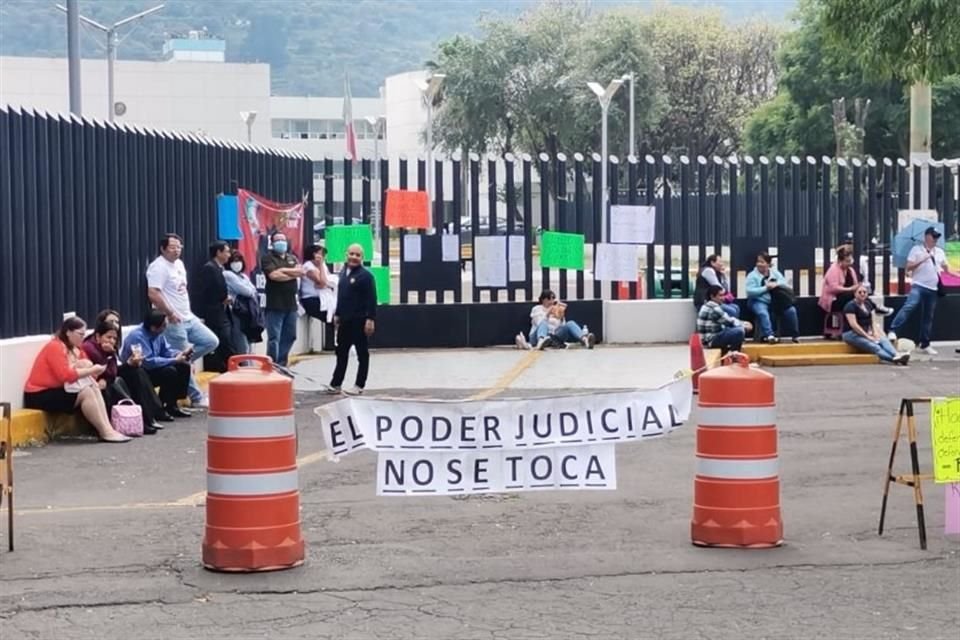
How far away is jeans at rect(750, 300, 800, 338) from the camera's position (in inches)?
846

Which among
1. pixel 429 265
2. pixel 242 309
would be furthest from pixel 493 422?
pixel 429 265

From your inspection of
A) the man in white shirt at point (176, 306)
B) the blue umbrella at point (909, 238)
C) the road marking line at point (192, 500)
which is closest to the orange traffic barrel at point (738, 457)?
the road marking line at point (192, 500)

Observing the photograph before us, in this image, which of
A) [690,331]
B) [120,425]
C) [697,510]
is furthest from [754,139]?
[697,510]

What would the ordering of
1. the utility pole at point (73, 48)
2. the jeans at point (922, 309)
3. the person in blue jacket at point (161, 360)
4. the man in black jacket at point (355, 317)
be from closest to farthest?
the person in blue jacket at point (161, 360) < the man in black jacket at point (355, 317) < the jeans at point (922, 309) < the utility pole at point (73, 48)

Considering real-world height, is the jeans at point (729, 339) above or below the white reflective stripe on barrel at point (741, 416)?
below

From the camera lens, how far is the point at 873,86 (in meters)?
51.7

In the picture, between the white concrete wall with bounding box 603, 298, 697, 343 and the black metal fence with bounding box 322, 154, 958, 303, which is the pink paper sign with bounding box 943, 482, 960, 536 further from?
the white concrete wall with bounding box 603, 298, 697, 343

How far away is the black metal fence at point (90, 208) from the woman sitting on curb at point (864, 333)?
28.0 feet

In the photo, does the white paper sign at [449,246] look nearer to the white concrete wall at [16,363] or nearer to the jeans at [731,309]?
the jeans at [731,309]

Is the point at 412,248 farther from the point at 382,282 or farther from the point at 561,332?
the point at 561,332

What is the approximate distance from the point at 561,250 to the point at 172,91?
64.9 meters

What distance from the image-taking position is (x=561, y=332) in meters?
22.0

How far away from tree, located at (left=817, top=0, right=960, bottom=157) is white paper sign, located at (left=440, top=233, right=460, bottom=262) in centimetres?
802

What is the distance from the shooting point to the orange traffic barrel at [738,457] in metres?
8.79
